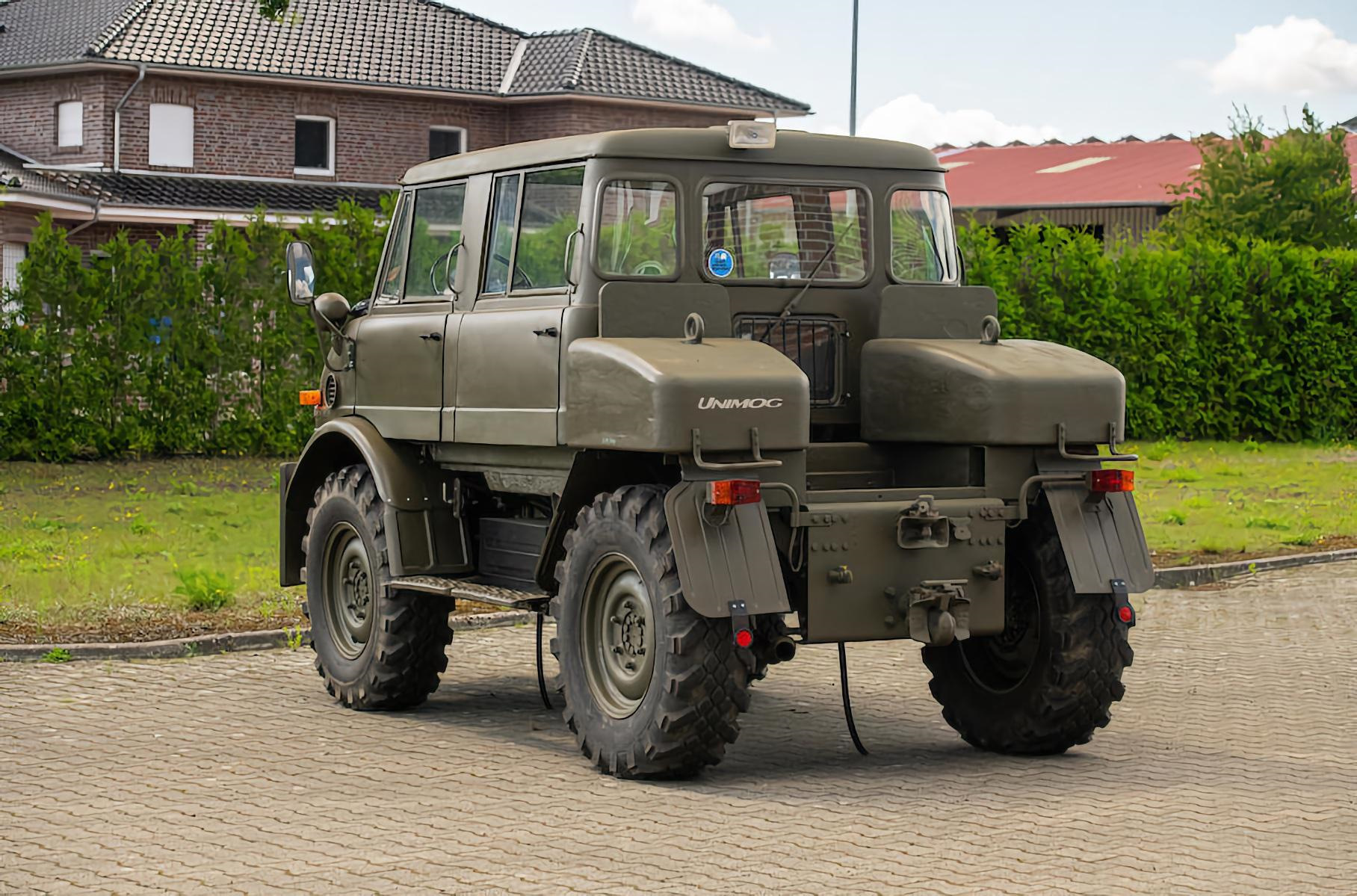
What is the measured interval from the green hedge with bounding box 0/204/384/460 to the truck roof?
14.4 meters

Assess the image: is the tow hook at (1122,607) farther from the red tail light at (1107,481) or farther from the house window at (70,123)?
the house window at (70,123)

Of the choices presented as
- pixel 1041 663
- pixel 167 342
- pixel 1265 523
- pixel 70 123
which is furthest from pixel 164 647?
pixel 70 123

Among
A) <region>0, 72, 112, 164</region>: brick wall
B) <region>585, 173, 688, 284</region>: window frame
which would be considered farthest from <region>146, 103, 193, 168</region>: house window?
<region>585, 173, 688, 284</region>: window frame

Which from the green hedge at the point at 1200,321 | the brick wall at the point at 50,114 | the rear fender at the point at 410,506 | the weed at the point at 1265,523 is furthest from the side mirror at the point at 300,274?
the brick wall at the point at 50,114

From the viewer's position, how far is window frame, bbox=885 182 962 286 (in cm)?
906

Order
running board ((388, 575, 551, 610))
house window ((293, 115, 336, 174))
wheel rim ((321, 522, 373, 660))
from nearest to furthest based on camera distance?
running board ((388, 575, 551, 610)) → wheel rim ((321, 522, 373, 660)) → house window ((293, 115, 336, 174))

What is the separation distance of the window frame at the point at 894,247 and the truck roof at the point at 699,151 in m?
0.09

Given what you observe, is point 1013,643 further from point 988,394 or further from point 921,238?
point 921,238

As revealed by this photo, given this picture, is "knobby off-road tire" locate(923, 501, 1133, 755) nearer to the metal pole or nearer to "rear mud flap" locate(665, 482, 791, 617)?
"rear mud flap" locate(665, 482, 791, 617)

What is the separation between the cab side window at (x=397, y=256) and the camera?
33.1ft

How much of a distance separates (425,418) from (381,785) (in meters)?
2.22

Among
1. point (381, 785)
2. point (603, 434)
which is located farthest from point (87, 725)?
point (603, 434)

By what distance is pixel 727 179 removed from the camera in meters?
8.69

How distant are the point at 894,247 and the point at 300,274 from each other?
2.92 metres
